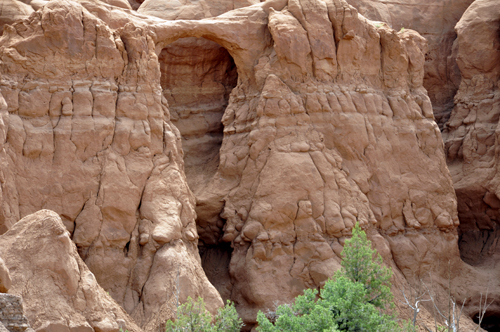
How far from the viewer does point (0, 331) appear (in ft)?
24.3

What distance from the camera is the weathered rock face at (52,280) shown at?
10727mm

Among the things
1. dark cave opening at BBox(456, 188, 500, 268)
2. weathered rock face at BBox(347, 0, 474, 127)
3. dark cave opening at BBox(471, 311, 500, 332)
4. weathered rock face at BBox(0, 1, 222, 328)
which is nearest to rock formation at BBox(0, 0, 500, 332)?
weathered rock face at BBox(0, 1, 222, 328)

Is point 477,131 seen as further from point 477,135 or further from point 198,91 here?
point 198,91

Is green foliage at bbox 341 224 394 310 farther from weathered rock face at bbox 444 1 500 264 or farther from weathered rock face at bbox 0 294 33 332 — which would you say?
weathered rock face at bbox 444 1 500 264

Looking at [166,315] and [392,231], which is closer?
[166,315]

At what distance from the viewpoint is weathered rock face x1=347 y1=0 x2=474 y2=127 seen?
2227cm

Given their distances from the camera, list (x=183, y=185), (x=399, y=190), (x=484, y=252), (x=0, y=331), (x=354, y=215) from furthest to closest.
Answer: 1. (x=484, y=252)
2. (x=399, y=190)
3. (x=354, y=215)
4. (x=183, y=185)
5. (x=0, y=331)

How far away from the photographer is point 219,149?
1834 centimetres

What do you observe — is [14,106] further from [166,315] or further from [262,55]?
[262,55]

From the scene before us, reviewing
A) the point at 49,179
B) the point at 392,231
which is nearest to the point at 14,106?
the point at 49,179

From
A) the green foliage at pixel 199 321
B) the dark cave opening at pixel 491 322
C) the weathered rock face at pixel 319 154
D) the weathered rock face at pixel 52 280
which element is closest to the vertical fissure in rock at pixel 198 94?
the weathered rock face at pixel 319 154

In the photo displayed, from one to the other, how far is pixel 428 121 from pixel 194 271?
8001 mm

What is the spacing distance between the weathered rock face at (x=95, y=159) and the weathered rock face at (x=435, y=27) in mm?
10004

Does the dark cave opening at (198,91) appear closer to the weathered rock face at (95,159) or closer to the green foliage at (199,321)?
the weathered rock face at (95,159)
